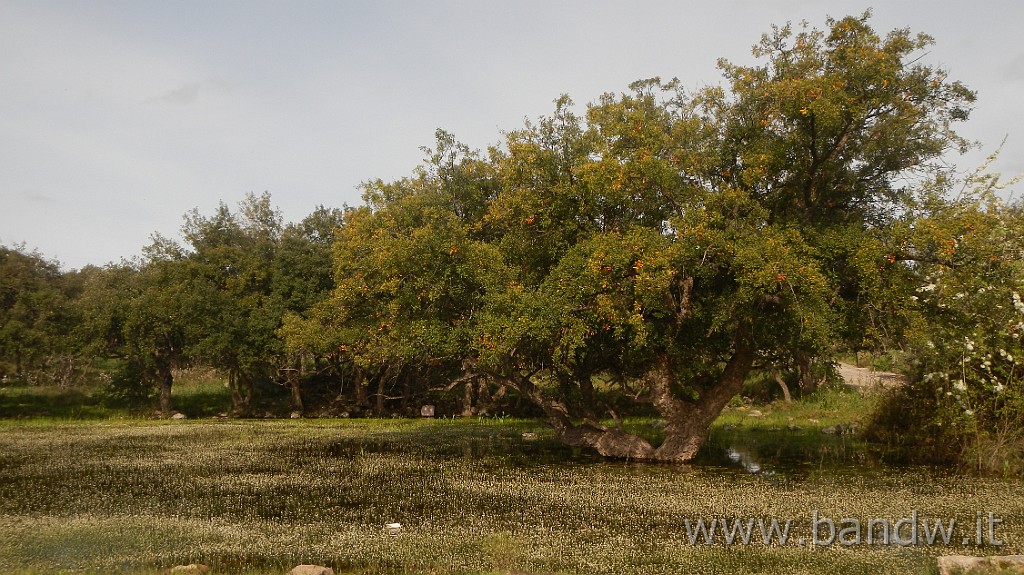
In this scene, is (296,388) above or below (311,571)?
below

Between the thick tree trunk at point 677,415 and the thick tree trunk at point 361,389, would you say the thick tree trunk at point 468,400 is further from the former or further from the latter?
the thick tree trunk at point 677,415

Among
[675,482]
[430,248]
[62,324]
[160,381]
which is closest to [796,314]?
[675,482]

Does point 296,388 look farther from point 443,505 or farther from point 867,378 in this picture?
point 867,378

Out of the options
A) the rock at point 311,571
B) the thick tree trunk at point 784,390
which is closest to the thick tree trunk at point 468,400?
the thick tree trunk at point 784,390

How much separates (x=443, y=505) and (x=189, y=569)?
18.9 feet

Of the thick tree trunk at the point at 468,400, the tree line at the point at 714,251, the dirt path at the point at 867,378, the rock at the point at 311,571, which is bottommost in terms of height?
the thick tree trunk at the point at 468,400

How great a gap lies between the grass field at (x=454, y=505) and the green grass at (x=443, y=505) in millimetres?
53

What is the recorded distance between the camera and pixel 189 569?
9.73 metres

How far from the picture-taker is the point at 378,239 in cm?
2294

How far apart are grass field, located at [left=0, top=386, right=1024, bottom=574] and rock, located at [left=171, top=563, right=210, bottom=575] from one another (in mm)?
353

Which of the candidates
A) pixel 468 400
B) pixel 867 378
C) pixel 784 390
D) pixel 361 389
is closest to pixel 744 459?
pixel 784 390

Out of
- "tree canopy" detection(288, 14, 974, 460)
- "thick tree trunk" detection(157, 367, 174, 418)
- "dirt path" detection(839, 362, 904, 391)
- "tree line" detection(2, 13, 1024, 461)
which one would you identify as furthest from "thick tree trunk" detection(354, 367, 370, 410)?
"dirt path" detection(839, 362, 904, 391)

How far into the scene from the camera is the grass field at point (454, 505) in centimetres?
1044

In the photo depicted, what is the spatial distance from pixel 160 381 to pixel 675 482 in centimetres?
3652
